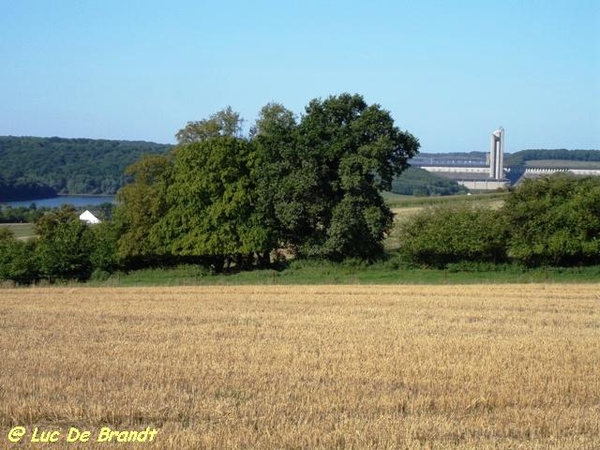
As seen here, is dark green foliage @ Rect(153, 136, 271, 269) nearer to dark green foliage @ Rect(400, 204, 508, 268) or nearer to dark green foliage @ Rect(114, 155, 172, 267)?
dark green foliage @ Rect(114, 155, 172, 267)

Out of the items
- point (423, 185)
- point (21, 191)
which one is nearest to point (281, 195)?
point (423, 185)

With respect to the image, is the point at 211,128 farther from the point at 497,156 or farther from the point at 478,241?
the point at 497,156

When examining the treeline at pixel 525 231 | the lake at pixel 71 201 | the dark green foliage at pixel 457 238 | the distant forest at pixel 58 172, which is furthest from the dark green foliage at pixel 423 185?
the treeline at pixel 525 231

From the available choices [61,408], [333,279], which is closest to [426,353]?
[61,408]

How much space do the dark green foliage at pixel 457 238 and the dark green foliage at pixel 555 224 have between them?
97cm

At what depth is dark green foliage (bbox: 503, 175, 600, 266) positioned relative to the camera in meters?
46.6

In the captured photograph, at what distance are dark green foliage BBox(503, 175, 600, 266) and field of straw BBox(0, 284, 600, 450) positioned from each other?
21380 millimetres

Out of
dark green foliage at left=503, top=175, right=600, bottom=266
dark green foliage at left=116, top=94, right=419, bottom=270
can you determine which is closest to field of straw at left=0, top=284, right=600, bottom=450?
dark green foliage at left=503, top=175, right=600, bottom=266

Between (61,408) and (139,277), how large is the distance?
42.4m

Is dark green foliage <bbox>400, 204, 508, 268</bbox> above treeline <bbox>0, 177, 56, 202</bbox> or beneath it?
beneath

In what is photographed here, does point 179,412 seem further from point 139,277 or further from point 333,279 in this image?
point 139,277

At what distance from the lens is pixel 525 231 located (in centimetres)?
4797

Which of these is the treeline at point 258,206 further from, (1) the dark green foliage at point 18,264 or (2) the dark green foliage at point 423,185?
(2) the dark green foliage at point 423,185

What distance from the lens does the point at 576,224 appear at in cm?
4700
